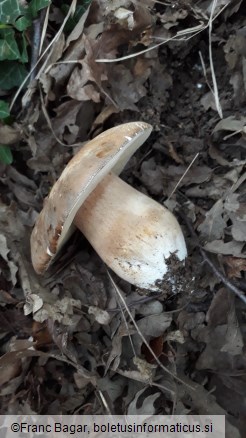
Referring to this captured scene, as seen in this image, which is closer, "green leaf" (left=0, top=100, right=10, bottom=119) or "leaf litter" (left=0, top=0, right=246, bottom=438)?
"leaf litter" (left=0, top=0, right=246, bottom=438)

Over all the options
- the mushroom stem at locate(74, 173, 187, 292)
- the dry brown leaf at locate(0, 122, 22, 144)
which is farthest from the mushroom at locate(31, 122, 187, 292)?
the dry brown leaf at locate(0, 122, 22, 144)

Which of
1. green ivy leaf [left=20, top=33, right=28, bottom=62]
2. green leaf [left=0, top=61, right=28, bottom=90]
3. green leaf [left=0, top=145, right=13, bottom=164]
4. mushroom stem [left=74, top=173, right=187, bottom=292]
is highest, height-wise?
green ivy leaf [left=20, top=33, right=28, bottom=62]

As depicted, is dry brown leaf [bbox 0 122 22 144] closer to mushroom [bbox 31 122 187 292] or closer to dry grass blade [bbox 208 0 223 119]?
mushroom [bbox 31 122 187 292]

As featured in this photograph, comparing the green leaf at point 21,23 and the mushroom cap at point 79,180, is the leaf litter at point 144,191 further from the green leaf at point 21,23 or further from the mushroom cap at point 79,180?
the mushroom cap at point 79,180

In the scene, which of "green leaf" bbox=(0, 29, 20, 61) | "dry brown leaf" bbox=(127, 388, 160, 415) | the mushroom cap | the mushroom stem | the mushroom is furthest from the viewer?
"green leaf" bbox=(0, 29, 20, 61)

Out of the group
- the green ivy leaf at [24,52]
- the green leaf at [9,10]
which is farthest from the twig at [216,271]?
the green leaf at [9,10]
